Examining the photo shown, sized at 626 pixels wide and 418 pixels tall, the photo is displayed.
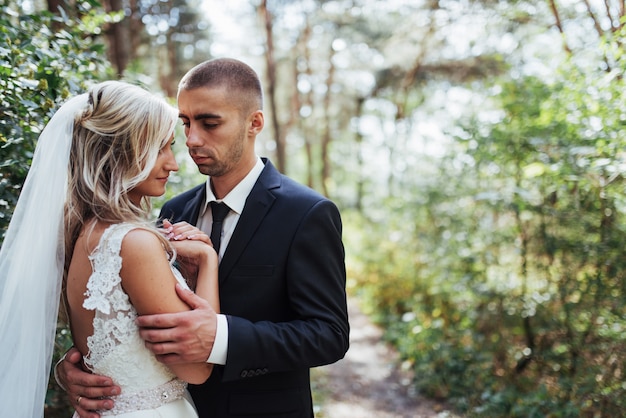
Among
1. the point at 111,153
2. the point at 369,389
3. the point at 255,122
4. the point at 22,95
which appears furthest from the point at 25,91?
the point at 369,389

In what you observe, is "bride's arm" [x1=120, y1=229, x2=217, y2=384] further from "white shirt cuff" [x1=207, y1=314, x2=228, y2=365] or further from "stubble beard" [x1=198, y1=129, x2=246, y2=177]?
"stubble beard" [x1=198, y1=129, x2=246, y2=177]

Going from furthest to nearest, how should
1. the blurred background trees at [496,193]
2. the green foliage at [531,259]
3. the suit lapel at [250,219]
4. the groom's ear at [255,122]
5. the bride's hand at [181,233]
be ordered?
the green foliage at [531,259] → the blurred background trees at [496,193] → the groom's ear at [255,122] → the suit lapel at [250,219] → the bride's hand at [181,233]

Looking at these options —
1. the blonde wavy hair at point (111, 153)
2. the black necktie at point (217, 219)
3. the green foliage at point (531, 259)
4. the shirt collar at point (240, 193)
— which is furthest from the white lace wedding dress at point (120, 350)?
the green foliage at point (531, 259)

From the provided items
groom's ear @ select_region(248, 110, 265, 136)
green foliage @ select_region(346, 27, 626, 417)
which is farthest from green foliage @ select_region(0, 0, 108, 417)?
green foliage @ select_region(346, 27, 626, 417)

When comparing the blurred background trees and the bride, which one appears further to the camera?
the blurred background trees

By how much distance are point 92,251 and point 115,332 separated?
0.91ft

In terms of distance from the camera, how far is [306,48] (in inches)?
698

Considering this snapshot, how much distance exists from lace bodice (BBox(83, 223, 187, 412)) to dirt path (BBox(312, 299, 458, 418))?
3.83 metres

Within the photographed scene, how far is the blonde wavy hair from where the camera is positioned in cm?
184

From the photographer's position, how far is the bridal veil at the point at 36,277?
1876 mm

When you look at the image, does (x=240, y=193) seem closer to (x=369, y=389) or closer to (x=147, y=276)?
(x=147, y=276)

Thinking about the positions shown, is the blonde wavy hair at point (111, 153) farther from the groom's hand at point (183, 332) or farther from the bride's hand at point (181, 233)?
the groom's hand at point (183, 332)

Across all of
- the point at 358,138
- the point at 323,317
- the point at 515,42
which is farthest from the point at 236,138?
the point at 358,138

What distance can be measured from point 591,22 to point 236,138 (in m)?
4.97
